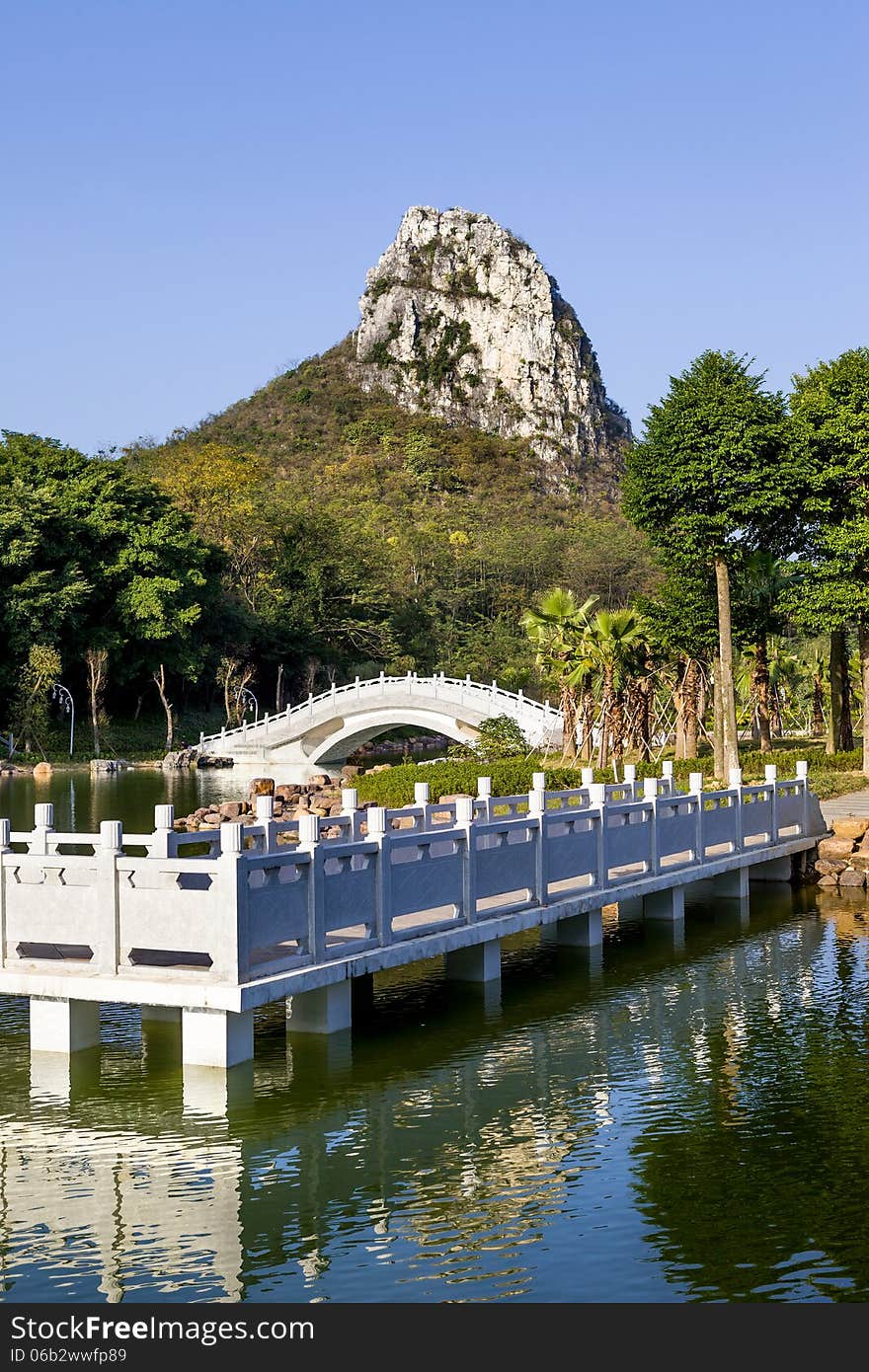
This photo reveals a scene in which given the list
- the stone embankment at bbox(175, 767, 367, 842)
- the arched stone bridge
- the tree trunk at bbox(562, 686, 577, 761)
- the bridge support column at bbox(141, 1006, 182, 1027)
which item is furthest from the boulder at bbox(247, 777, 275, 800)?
the bridge support column at bbox(141, 1006, 182, 1027)

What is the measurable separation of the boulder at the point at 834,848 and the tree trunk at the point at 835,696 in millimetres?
11667

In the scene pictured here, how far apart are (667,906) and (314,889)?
308 inches

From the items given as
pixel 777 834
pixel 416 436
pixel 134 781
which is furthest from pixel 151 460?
pixel 777 834

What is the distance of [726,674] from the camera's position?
91.0ft

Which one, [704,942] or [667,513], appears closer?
[704,942]

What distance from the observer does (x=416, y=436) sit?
105 meters

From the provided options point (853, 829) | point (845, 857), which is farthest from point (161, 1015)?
point (853, 829)

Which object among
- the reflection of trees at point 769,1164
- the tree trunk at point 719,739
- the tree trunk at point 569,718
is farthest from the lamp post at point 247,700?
the reflection of trees at point 769,1164

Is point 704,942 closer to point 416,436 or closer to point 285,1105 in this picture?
point 285,1105

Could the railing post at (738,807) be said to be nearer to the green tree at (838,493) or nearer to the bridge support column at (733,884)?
the bridge support column at (733,884)

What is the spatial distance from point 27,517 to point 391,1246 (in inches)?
1797
